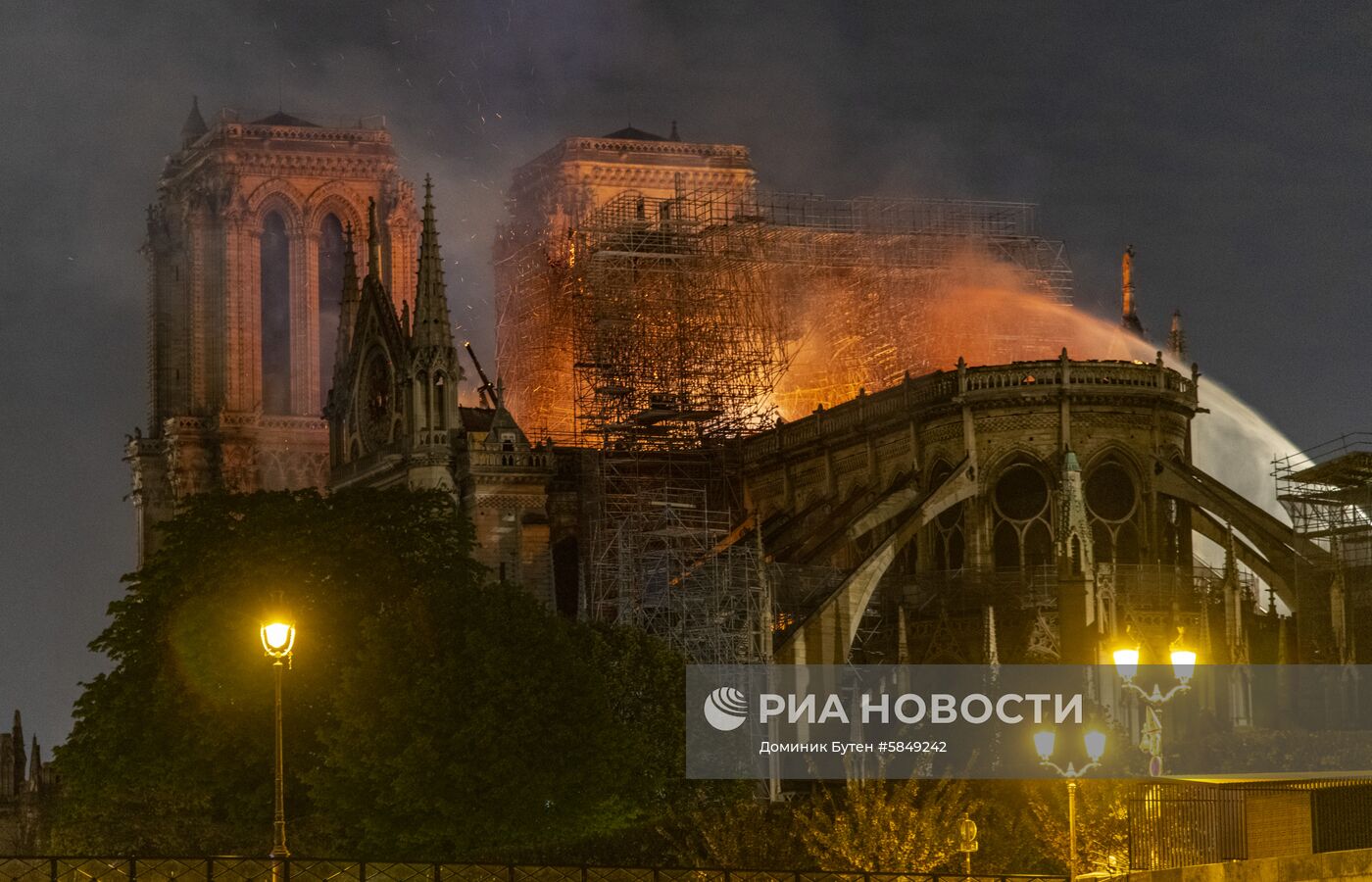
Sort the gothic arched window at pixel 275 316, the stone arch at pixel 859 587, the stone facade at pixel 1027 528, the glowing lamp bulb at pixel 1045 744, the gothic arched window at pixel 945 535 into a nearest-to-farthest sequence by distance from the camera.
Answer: the glowing lamp bulb at pixel 1045 744
the stone arch at pixel 859 587
the stone facade at pixel 1027 528
the gothic arched window at pixel 945 535
the gothic arched window at pixel 275 316

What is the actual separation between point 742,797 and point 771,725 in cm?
578

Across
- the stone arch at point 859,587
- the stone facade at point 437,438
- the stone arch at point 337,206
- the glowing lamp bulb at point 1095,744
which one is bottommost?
the glowing lamp bulb at point 1095,744

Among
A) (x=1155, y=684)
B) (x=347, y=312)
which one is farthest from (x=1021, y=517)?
(x=347, y=312)

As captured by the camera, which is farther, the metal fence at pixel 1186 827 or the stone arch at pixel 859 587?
the stone arch at pixel 859 587

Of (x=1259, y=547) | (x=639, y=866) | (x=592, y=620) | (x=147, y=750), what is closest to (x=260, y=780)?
(x=147, y=750)

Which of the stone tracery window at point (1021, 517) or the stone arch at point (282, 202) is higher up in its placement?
the stone arch at point (282, 202)

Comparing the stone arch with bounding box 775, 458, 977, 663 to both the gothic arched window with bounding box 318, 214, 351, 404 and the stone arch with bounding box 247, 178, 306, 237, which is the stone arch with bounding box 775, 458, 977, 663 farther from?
the gothic arched window with bounding box 318, 214, 351, 404

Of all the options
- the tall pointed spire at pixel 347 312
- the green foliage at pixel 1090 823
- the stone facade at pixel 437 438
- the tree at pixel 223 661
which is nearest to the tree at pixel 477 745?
the tree at pixel 223 661

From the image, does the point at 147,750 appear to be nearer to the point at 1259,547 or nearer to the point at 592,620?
the point at 592,620

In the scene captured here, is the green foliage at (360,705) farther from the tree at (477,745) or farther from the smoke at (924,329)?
the smoke at (924,329)

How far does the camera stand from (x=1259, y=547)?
6756 centimetres

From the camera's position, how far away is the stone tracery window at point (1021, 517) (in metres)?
69.2

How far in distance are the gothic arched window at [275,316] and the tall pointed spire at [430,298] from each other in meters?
26.7

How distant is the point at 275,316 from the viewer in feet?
353
